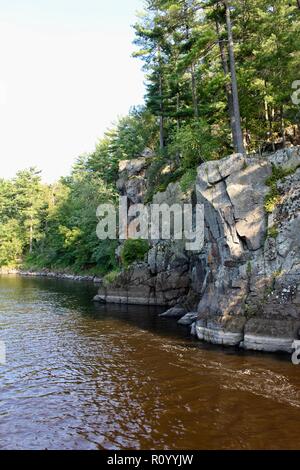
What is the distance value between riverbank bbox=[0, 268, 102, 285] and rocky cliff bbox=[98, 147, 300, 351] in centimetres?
3458

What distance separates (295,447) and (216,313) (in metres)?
10.3

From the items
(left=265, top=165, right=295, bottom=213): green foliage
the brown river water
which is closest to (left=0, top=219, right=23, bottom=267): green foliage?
the brown river water

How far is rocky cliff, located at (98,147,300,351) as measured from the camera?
60.0 feet

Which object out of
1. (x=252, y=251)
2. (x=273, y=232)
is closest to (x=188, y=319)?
(x=252, y=251)

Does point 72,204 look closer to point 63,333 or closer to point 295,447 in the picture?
point 63,333

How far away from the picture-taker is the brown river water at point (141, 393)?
36.0 feet

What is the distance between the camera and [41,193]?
84875mm

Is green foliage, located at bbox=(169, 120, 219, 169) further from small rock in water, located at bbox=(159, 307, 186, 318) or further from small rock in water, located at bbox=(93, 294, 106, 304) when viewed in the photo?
small rock in water, located at bbox=(93, 294, 106, 304)

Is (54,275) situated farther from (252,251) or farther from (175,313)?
(252,251)

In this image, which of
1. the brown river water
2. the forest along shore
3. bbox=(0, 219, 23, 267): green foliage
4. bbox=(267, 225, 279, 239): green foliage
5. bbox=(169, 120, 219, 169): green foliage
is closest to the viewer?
the brown river water

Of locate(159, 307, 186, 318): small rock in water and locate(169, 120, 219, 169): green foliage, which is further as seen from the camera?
locate(159, 307, 186, 318): small rock in water

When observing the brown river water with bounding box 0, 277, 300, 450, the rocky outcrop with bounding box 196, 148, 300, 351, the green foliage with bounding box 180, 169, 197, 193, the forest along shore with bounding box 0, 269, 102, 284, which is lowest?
the brown river water with bounding box 0, 277, 300, 450

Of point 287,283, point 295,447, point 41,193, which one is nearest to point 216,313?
point 287,283

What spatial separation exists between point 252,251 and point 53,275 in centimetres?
5276
